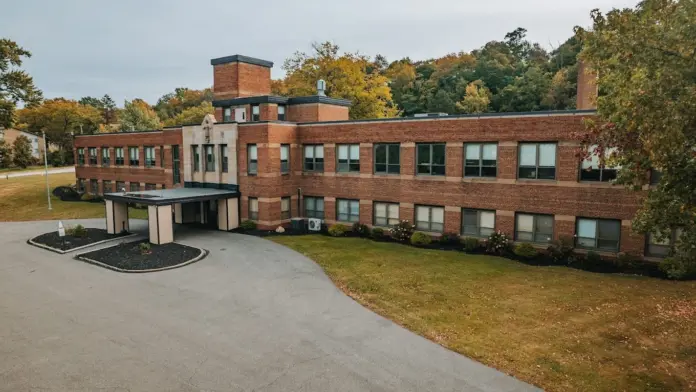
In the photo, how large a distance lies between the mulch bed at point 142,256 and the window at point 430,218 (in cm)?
1413

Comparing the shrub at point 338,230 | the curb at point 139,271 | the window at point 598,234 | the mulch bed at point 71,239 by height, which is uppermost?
the window at point 598,234

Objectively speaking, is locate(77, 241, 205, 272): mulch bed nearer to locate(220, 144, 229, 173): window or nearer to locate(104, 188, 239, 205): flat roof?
locate(104, 188, 239, 205): flat roof

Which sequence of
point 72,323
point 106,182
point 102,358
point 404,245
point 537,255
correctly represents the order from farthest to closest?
point 106,182, point 404,245, point 537,255, point 72,323, point 102,358

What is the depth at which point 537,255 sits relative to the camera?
25812mm

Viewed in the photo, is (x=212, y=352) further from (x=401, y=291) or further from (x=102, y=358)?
(x=401, y=291)

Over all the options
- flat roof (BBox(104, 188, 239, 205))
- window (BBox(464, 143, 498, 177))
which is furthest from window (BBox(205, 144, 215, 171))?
window (BBox(464, 143, 498, 177))

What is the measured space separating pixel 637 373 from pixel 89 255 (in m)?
27.5

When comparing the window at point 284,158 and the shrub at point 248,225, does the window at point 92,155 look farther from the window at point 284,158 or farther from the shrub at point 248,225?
the window at point 284,158

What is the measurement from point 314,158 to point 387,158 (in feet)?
20.9

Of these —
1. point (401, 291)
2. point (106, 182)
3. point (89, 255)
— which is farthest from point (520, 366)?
point (106, 182)

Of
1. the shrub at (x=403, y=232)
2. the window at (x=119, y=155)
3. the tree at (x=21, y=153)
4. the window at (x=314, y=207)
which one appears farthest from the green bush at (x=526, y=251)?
the tree at (x=21, y=153)

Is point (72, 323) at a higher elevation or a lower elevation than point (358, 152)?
lower

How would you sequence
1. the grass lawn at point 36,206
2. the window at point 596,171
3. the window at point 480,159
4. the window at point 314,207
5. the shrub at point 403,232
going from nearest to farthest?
the window at point 596,171
the window at point 480,159
the shrub at point 403,232
the window at point 314,207
the grass lawn at point 36,206

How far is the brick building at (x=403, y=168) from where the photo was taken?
24.9m
